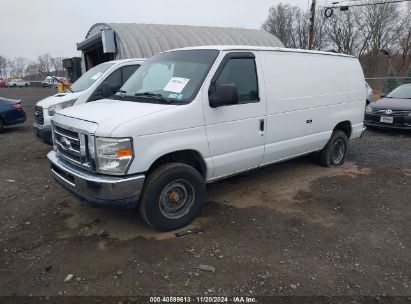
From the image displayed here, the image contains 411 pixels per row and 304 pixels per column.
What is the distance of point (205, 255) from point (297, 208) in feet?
5.79

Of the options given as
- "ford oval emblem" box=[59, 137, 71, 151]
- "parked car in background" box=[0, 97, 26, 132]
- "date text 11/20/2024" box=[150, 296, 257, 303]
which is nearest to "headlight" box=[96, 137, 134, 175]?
"ford oval emblem" box=[59, 137, 71, 151]

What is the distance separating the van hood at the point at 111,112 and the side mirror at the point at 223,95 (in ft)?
1.73

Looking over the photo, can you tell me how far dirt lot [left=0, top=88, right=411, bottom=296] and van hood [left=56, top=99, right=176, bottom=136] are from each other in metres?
1.38

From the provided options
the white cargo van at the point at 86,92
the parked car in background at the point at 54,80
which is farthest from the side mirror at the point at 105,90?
the parked car in background at the point at 54,80

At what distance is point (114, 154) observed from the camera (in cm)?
358

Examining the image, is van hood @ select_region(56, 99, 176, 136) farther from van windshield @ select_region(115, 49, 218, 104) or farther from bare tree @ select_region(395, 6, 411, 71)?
bare tree @ select_region(395, 6, 411, 71)

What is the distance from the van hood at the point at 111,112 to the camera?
3.64 metres

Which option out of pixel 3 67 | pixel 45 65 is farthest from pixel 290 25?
pixel 3 67

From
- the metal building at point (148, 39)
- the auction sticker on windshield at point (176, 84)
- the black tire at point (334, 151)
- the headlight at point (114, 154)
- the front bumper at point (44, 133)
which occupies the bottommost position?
the black tire at point (334, 151)

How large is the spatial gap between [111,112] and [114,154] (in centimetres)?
61

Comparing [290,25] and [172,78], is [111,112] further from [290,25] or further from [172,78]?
[290,25]

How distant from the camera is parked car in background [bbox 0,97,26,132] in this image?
435 inches

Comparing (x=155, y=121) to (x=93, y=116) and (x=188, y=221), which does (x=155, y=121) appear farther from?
(x=188, y=221)

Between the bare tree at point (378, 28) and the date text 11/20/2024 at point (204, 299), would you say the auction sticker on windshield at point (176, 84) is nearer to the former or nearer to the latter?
the date text 11/20/2024 at point (204, 299)
